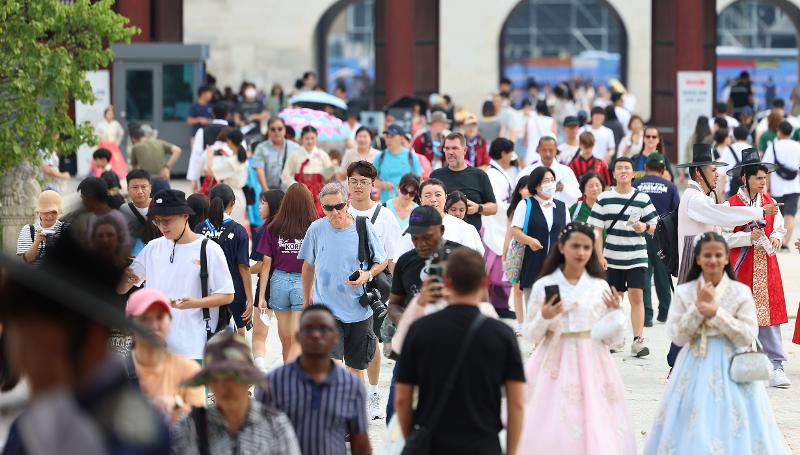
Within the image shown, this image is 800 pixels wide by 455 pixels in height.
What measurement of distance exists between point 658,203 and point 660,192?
95 mm

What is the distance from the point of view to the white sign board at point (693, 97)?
24.9 meters

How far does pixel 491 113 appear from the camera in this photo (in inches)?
874

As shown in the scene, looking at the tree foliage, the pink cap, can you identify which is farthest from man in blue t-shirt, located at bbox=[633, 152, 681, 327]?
the pink cap

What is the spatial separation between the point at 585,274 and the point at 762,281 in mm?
3148

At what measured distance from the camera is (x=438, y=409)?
233 inches

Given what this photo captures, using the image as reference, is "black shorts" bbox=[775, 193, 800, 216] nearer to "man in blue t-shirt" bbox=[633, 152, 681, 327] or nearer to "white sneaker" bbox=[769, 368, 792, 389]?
"man in blue t-shirt" bbox=[633, 152, 681, 327]

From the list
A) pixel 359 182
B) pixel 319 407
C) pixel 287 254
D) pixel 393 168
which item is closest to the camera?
pixel 319 407

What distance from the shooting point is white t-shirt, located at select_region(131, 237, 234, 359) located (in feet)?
27.5

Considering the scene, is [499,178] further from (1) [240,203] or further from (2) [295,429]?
(2) [295,429]

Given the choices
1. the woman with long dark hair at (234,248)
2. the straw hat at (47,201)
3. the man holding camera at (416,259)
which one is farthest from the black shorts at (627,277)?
the straw hat at (47,201)

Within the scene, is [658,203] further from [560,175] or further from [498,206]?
[498,206]

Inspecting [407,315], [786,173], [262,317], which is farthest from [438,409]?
[786,173]

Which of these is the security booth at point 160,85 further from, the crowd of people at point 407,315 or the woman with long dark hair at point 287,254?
the woman with long dark hair at point 287,254

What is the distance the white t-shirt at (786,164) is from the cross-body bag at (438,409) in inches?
499
